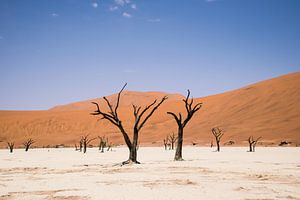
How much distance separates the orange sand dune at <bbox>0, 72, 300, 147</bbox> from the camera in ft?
194

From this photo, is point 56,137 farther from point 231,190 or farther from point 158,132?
point 231,190

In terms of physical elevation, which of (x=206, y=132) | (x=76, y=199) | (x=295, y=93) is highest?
(x=295, y=93)

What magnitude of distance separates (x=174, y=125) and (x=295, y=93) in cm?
2353

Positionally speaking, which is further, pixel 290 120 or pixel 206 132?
pixel 206 132

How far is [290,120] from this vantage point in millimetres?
59219

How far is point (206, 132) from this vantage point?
65125 millimetres

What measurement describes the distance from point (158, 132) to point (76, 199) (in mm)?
64303

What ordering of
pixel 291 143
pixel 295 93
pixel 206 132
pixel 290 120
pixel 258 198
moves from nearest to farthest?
pixel 258 198
pixel 291 143
pixel 290 120
pixel 206 132
pixel 295 93

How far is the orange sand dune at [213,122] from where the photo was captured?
59031mm

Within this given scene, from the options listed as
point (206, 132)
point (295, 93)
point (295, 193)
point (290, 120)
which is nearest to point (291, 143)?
point (290, 120)

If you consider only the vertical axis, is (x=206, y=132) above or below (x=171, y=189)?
above

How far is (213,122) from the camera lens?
69875 mm

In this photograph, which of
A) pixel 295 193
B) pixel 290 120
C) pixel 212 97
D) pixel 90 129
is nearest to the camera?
pixel 295 193

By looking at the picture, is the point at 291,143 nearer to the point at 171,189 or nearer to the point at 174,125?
the point at 174,125
